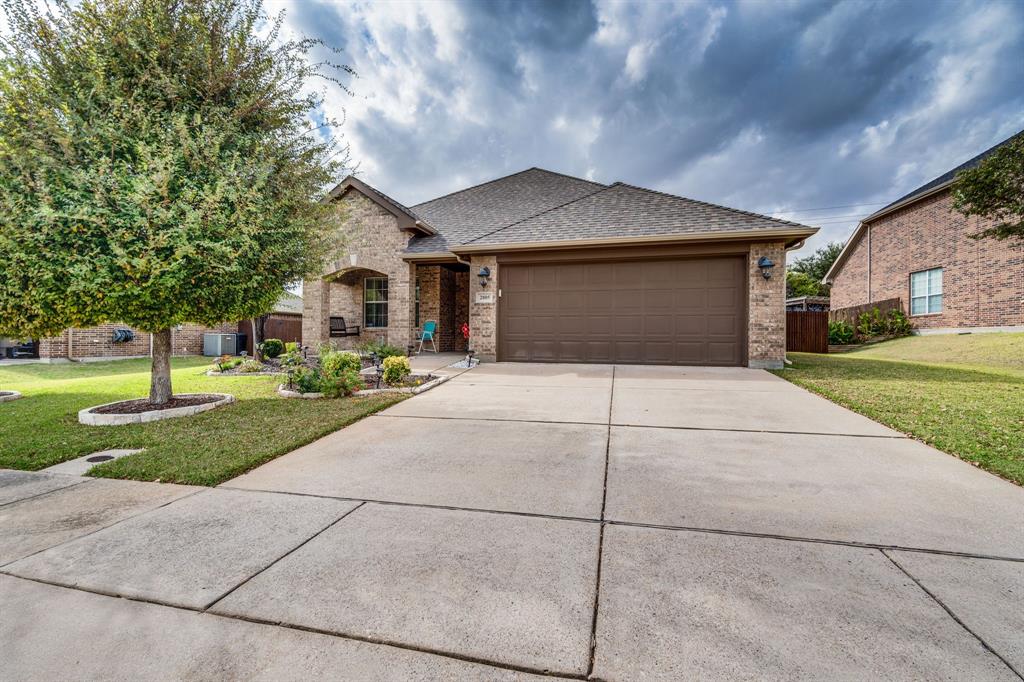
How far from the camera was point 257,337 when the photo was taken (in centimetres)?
1129

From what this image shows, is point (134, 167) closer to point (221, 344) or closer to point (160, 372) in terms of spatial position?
point (160, 372)

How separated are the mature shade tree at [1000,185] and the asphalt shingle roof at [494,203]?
9053 millimetres

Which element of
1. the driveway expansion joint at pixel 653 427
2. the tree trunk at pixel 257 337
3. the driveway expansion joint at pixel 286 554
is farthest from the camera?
the tree trunk at pixel 257 337

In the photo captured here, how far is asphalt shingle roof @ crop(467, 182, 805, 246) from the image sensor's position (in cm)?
865

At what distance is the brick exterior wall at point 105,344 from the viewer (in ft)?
38.8

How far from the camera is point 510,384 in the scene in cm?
695

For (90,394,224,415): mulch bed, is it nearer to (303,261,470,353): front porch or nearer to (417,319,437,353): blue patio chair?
(303,261,470,353): front porch

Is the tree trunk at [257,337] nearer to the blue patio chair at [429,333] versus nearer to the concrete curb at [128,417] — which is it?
the blue patio chair at [429,333]

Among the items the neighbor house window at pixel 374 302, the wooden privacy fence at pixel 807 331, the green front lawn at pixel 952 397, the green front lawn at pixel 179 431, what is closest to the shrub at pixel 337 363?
the green front lawn at pixel 179 431

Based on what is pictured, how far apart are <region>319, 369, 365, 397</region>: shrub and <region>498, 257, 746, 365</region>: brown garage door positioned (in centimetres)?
418

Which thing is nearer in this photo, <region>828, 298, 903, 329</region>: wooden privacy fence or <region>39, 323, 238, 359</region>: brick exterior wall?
<region>39, 323, 238, 359</region>: brick exterior wall

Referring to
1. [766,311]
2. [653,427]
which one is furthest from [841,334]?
[653,427]

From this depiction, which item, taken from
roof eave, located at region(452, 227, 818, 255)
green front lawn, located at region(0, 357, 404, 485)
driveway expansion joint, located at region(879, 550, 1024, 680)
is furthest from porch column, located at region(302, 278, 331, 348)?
driveway expansion joint, located at region(879, 550, 1024, 680)

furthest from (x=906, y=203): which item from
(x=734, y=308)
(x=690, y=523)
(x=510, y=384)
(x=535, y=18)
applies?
(x=690, y=523)
